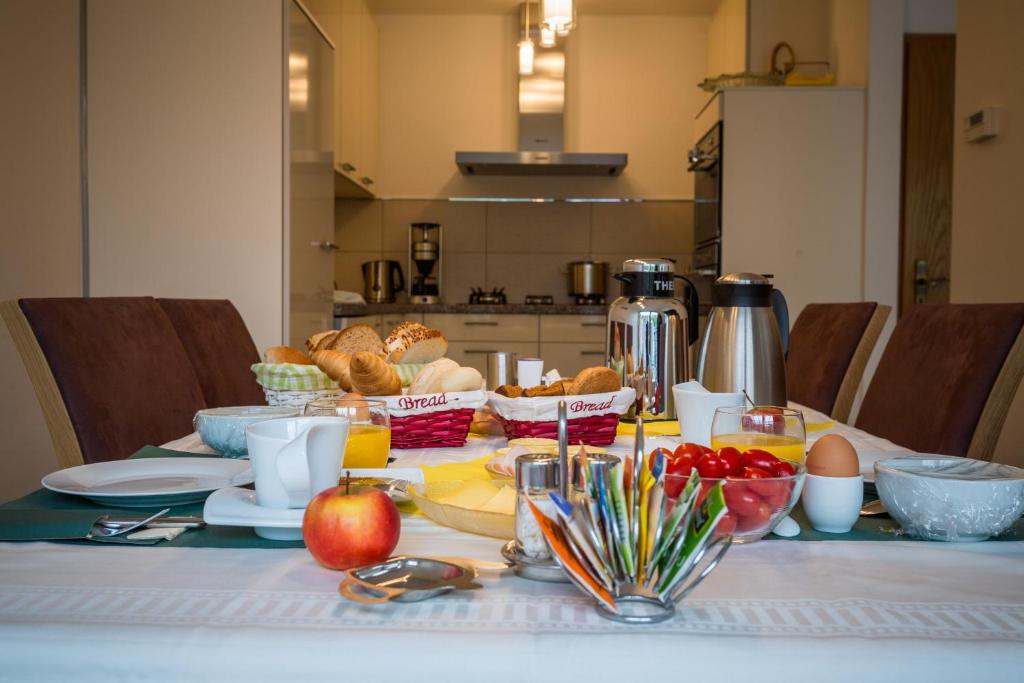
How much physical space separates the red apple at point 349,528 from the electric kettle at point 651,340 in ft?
3.10

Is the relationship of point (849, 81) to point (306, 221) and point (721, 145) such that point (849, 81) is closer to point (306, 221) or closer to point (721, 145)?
point (721, 145)

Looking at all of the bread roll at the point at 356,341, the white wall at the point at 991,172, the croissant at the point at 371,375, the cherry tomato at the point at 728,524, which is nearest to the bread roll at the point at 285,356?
the bread roll at the point at 356,341

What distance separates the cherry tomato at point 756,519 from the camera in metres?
0.73

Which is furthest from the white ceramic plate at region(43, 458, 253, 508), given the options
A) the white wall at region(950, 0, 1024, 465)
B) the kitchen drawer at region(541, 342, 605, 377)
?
the kitchen drawer at region(541, 342, 605, 377)

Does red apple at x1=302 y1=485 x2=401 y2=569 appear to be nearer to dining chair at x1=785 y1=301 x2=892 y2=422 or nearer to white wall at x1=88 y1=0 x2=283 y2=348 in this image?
dining chair at x1=785 y1=301 x2=892 y2=422

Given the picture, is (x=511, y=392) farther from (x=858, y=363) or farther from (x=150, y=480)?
(x=858, y=363)

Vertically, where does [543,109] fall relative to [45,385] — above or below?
above

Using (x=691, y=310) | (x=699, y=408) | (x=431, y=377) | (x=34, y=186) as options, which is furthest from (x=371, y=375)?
(x=34, y=186)

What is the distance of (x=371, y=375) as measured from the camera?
1291 millimetres

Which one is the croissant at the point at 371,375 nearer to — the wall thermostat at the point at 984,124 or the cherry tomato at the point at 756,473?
the cherry tomato at the point at 756,473

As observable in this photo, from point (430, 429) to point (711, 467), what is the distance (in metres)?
0.60

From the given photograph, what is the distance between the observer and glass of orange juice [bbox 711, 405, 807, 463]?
0.94 m

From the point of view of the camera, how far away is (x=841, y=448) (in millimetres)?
795

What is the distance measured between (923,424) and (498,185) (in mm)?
3901
